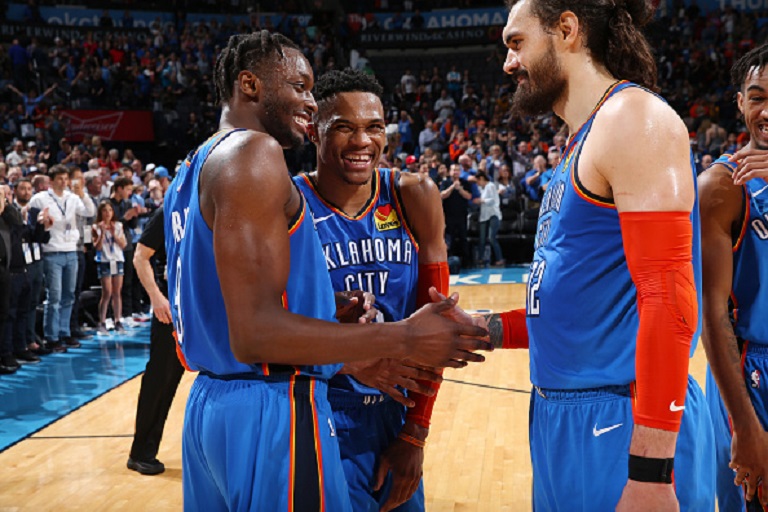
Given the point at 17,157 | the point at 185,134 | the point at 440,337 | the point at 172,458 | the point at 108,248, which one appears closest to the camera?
the point at 440,337

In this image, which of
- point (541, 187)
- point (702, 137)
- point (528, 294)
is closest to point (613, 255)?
point (528, 294)

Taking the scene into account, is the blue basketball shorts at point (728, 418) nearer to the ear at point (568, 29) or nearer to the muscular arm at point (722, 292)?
the muscular arm at point (722, 292)

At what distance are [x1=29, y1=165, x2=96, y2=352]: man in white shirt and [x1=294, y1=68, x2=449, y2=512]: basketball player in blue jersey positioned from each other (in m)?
6.48

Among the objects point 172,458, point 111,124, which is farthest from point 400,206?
point 111,124

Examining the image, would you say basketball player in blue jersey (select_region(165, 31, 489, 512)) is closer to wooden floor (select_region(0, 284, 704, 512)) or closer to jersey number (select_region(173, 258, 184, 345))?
jersey number (select_region(173, 258, 184, 345))

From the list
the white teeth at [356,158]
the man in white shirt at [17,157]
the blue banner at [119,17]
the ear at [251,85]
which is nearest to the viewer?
the ear at [251,85]

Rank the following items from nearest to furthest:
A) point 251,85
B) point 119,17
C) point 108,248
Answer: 1. point 251,85
2. point 108,248
3. point 119,17

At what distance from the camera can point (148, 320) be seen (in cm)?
1096

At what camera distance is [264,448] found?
2016 mm

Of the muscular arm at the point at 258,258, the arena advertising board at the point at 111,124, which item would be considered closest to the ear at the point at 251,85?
the muscular arm at the point at 258,258

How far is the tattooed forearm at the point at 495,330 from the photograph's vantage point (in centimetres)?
243

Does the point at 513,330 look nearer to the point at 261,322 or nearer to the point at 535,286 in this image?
the point at 535,286

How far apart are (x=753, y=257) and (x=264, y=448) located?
160cm

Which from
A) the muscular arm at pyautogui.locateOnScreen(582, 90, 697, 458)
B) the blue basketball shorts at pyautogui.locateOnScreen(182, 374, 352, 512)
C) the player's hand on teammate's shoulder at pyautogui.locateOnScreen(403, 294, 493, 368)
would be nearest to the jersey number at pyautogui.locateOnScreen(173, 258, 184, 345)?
the blue basketball shorts at pyautogui.locateOnScreen(182, 374, 352, 512)
